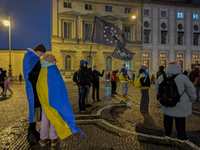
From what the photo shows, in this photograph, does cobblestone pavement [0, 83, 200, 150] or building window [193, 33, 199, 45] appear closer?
cobblestone pavement [0, 83, 200, 150]

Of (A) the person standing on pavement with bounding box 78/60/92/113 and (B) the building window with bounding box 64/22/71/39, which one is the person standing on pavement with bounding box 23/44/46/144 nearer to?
(A) the person standing on pavement with bounding box 78/60/92/113

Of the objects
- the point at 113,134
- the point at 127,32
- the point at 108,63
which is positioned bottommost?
the point at 113,134

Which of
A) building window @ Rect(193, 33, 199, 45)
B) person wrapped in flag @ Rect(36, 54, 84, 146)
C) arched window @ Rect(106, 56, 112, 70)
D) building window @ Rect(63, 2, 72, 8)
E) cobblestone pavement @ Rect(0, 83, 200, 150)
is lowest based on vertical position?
cobblestone pavement @ Rect(0, 83, 200, 150)

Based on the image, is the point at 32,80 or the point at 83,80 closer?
the point at 32,80

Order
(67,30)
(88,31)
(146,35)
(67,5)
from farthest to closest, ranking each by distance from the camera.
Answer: (146,35) → (88,31) → (67,30) → (67,5)

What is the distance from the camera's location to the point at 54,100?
111 inches

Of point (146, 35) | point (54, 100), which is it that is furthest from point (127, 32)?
point (54, 100)

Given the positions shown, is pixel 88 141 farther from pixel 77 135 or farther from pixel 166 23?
pixel 166 23

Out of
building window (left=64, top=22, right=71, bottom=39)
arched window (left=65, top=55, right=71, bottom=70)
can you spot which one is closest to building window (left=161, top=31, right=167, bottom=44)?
building window (left=64, top=22, right=71, bottom=39)

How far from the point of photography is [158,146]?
116 inches

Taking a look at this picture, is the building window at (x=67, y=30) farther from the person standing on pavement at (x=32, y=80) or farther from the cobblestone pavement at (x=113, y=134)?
the person standing on pavement at (x=32, y=80)

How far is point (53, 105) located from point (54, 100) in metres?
0.10

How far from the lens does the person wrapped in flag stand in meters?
2.83

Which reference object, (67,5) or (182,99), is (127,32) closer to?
(67,5)
